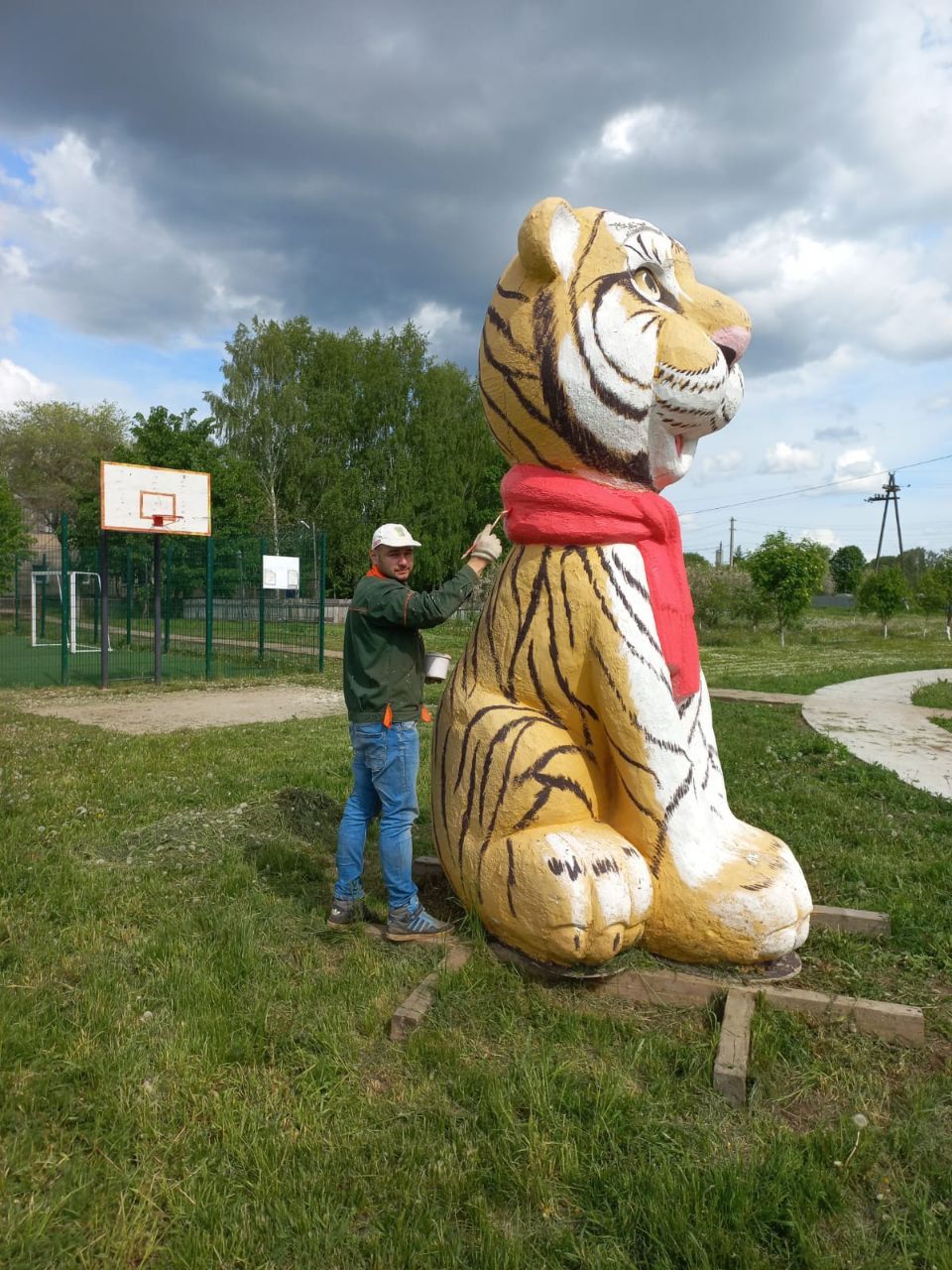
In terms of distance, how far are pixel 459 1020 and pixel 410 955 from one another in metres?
0.45

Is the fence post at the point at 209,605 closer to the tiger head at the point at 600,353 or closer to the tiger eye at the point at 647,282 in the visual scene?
the tiger head at the point at 600,353

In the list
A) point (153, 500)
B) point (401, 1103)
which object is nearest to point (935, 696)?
point (401, 1103)

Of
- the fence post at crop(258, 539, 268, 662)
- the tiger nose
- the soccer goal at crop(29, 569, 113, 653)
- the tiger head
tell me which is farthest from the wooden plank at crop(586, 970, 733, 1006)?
the soccer goal at crop(29, 569, 113, 653)

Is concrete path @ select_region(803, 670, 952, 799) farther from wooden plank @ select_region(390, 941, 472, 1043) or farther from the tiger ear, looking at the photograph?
the tiger ear

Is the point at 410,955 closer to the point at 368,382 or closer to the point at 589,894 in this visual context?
the point at 589,894

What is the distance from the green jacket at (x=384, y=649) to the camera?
3.01 meters

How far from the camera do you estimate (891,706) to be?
34.6 feet

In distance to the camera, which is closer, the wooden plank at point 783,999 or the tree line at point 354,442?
the wooden plank at point 783,999

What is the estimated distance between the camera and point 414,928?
3080 mm

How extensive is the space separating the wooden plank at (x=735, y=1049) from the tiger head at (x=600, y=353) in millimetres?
1681

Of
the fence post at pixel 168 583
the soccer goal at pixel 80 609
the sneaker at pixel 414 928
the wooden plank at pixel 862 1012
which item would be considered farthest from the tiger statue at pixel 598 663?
the soccer goal at pixel 80 609

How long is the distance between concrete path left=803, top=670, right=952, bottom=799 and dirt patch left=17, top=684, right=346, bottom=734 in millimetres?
5485

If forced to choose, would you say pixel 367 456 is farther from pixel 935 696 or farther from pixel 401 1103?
pixel 401 1103

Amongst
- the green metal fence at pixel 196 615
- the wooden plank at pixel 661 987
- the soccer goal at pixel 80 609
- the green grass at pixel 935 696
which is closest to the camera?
the wooden plank at pixel 661 987
